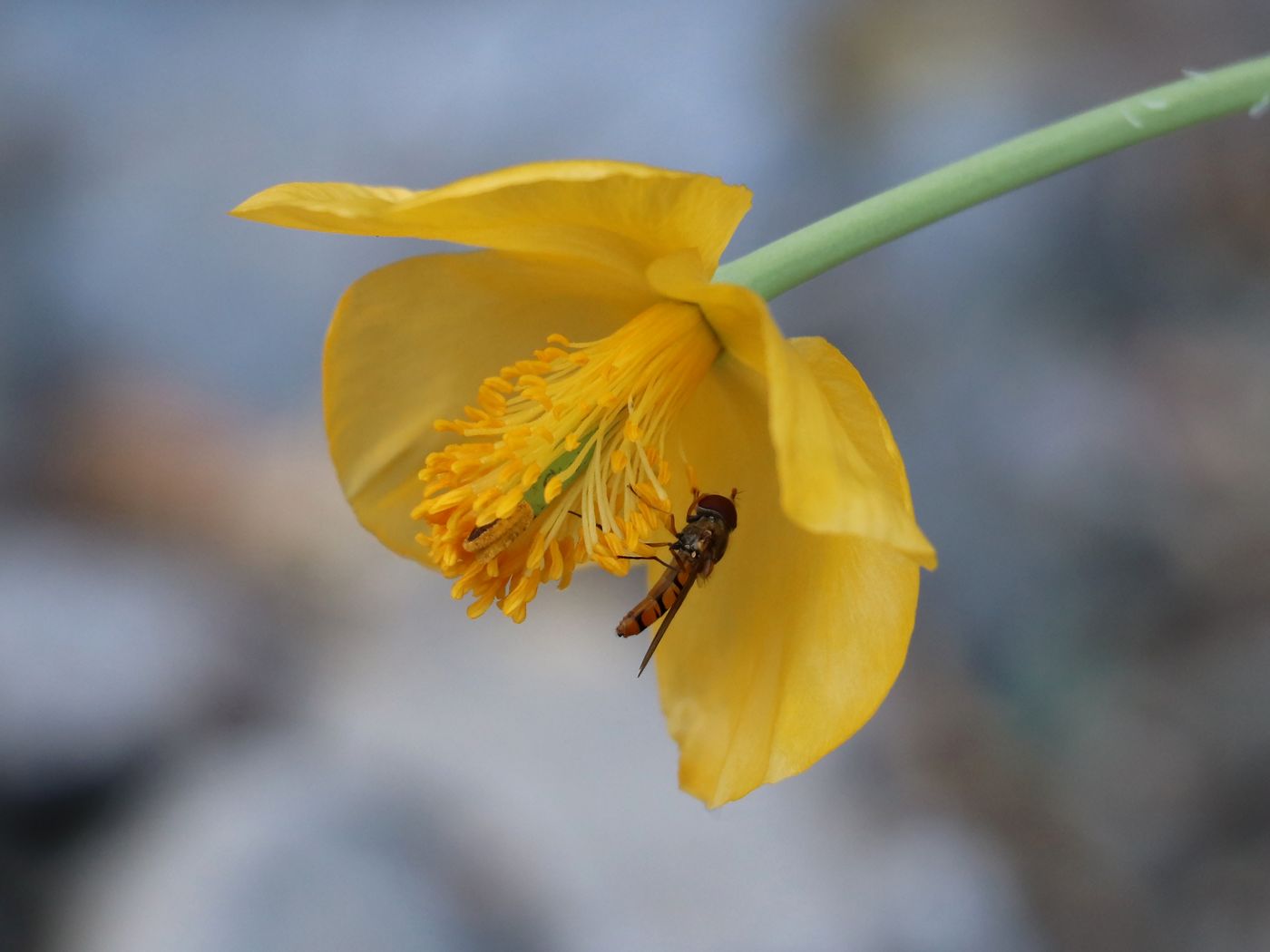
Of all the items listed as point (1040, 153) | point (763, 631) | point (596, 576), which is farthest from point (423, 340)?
point (596, 576)

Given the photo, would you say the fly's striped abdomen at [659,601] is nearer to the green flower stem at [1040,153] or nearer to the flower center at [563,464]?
the flower center at [563,464]

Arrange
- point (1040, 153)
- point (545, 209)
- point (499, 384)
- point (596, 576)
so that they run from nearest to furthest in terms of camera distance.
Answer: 1. point (1040, 153)
2. point (545, 209)
3. point (499, 384)
4. point (596, 576)

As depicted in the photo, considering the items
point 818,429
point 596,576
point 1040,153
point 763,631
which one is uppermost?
point 1040,153

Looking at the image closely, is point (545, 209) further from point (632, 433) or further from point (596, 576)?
point (596, 576)

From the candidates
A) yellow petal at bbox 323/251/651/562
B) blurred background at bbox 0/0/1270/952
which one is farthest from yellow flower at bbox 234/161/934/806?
blurred background at bbox 0/0/1270/952

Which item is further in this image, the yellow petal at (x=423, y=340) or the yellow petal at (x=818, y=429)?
the yellow petal at (x=423, y=340)

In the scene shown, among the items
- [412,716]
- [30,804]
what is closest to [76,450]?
[30,804]

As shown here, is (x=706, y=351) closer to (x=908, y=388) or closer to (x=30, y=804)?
(x=908, y=388)

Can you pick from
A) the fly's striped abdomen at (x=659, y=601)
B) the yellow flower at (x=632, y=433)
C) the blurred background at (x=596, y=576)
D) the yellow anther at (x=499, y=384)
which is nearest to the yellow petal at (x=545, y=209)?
the yellow flower at (x=632, y=433)
